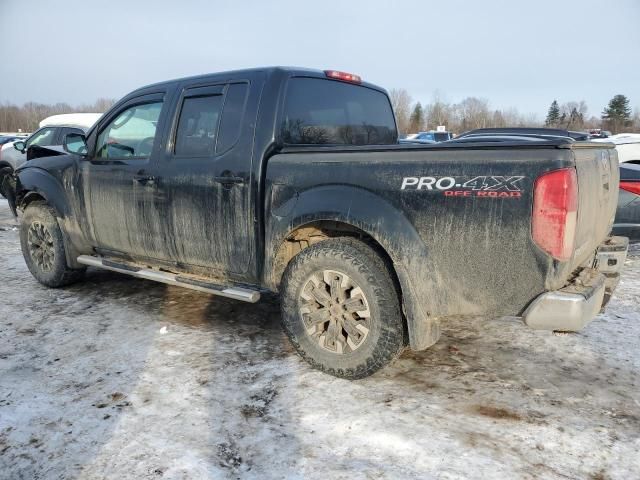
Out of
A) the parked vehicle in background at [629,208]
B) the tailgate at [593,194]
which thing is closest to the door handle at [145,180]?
the tailgate at [593,194]

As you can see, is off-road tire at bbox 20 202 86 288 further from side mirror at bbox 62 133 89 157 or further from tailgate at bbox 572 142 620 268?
tailgate at bbox 572 142 620 268

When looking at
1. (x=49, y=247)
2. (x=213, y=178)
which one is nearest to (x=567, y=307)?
(x=213, y=178)

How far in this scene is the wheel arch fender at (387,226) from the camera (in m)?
2.82

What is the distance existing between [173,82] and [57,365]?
2.33 meters

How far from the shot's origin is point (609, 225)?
3.48 meters

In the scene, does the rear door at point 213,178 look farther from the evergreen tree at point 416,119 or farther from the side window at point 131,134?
the evergreen tree at point 416,119

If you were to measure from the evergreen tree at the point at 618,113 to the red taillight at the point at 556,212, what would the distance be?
3274 inches

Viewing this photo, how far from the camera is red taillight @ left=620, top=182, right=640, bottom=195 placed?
5.16 m

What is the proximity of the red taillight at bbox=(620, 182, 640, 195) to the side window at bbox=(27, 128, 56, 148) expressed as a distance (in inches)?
448

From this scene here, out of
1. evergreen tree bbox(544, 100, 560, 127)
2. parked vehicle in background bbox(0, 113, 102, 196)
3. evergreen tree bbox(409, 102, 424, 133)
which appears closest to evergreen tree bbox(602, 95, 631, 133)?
evergreen tree bbox(544, 100, 560, 127)

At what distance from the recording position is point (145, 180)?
4.08m

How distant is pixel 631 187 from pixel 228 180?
13.7 feet

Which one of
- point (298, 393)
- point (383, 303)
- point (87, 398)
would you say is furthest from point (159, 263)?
point (383, 303)

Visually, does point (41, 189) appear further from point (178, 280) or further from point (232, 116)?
point (232, 116)
